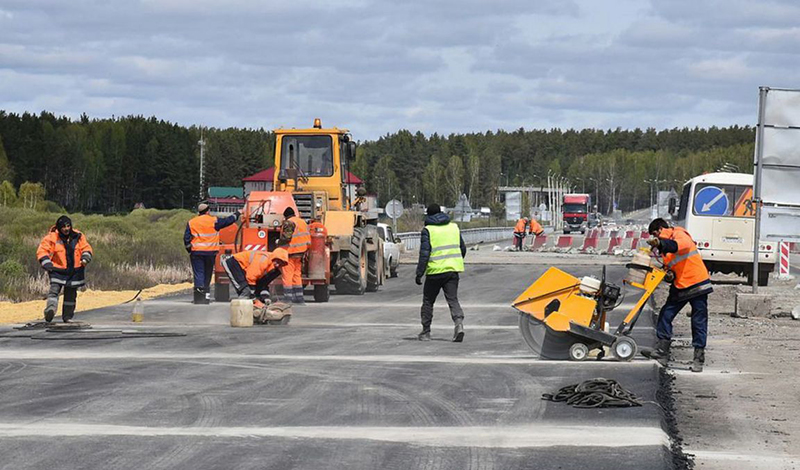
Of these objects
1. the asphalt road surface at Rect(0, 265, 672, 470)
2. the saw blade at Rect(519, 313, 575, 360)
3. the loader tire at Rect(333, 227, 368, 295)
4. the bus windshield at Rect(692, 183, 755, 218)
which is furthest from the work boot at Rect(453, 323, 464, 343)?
the bus windshield at Rect(692, 183, 755, 218)

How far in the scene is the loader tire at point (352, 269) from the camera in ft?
86.4

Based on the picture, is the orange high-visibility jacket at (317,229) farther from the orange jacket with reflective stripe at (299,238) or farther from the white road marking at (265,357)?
the white road marking at (265,357)

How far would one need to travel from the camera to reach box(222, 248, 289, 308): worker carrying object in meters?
20.4

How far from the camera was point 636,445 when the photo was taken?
9.38m

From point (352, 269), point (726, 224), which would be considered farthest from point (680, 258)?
point (726, 224)

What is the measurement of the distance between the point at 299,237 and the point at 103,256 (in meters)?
→ 14.3

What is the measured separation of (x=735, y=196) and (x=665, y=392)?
21.2 metres

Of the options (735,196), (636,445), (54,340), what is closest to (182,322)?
(54,340)

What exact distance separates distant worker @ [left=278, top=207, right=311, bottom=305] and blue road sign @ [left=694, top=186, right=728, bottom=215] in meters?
12.7

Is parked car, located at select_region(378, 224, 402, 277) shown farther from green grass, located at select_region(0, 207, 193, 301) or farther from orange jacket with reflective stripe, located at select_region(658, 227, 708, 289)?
orange jacket with reflective stripe, located at select_region(658, 227, 708, 289)

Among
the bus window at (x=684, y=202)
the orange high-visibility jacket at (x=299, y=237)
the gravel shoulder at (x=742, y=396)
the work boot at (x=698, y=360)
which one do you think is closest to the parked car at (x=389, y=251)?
the bus window at (x=684, y=202)

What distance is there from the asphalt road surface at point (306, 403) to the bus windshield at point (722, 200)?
1427 centimetres

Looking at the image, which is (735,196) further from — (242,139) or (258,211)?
(242,139)

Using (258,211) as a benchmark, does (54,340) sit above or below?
below
